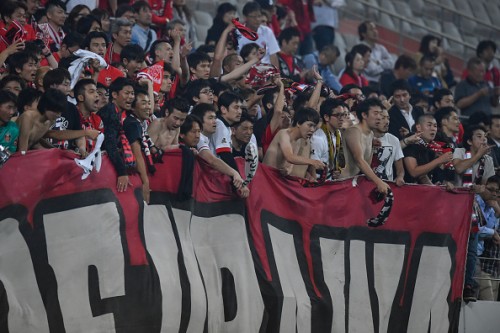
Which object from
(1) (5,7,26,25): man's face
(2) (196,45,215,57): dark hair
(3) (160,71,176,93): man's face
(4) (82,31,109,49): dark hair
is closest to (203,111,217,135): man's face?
(3) (160,71,176,93): man's face

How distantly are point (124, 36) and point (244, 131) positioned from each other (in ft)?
7.24

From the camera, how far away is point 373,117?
476 inches

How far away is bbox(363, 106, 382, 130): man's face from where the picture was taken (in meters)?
12.1

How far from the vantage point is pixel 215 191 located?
1054cm

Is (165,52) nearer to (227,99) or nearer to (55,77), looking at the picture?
(227,99)

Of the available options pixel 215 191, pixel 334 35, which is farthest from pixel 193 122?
pixel 334 35

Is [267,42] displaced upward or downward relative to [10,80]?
upward

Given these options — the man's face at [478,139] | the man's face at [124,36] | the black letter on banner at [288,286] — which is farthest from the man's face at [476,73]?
the black letter on banner at [288,286]

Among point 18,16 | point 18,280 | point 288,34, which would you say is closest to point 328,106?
point 18,16

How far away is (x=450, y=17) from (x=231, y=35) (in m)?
7.91

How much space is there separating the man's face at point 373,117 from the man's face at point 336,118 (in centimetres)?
28

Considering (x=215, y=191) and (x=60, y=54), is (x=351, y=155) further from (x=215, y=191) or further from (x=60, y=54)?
(x=60, y=54)

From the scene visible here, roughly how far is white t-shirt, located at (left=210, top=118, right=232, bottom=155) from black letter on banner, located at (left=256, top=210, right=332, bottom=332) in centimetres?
67

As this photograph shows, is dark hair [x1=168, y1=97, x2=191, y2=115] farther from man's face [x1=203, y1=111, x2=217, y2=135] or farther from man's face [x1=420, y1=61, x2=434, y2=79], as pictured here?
man's face [x1=420, y1=61, x2=434, y2=79]
